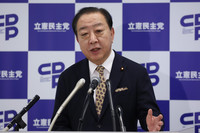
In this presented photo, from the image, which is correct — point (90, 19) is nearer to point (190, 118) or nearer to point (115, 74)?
point (115, 74)

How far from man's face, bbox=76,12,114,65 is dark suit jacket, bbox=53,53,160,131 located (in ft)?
0.61

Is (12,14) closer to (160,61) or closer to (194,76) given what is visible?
(160,61)

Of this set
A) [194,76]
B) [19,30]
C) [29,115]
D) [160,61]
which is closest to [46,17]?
[19,30]

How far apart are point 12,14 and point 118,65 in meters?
1.50

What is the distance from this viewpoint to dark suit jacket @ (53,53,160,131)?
6.00 feet

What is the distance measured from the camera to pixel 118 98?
1.89 m

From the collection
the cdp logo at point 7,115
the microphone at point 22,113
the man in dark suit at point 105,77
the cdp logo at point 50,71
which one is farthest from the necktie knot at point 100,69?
the cdp logo at point 7,115

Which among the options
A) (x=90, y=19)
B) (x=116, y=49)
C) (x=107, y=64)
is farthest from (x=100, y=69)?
(x=116, y=49)

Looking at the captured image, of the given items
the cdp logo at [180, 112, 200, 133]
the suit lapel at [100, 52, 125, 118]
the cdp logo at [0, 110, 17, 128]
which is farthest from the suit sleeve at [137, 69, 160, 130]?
the cdp logo at [0, 110, 17, 128]

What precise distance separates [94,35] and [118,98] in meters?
0.57

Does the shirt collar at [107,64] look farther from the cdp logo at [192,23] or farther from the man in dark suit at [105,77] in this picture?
the cdp logo at [192,23]

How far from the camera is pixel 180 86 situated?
97.7 inches

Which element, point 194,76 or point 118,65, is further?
point 194,76

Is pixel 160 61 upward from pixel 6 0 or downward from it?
downward
